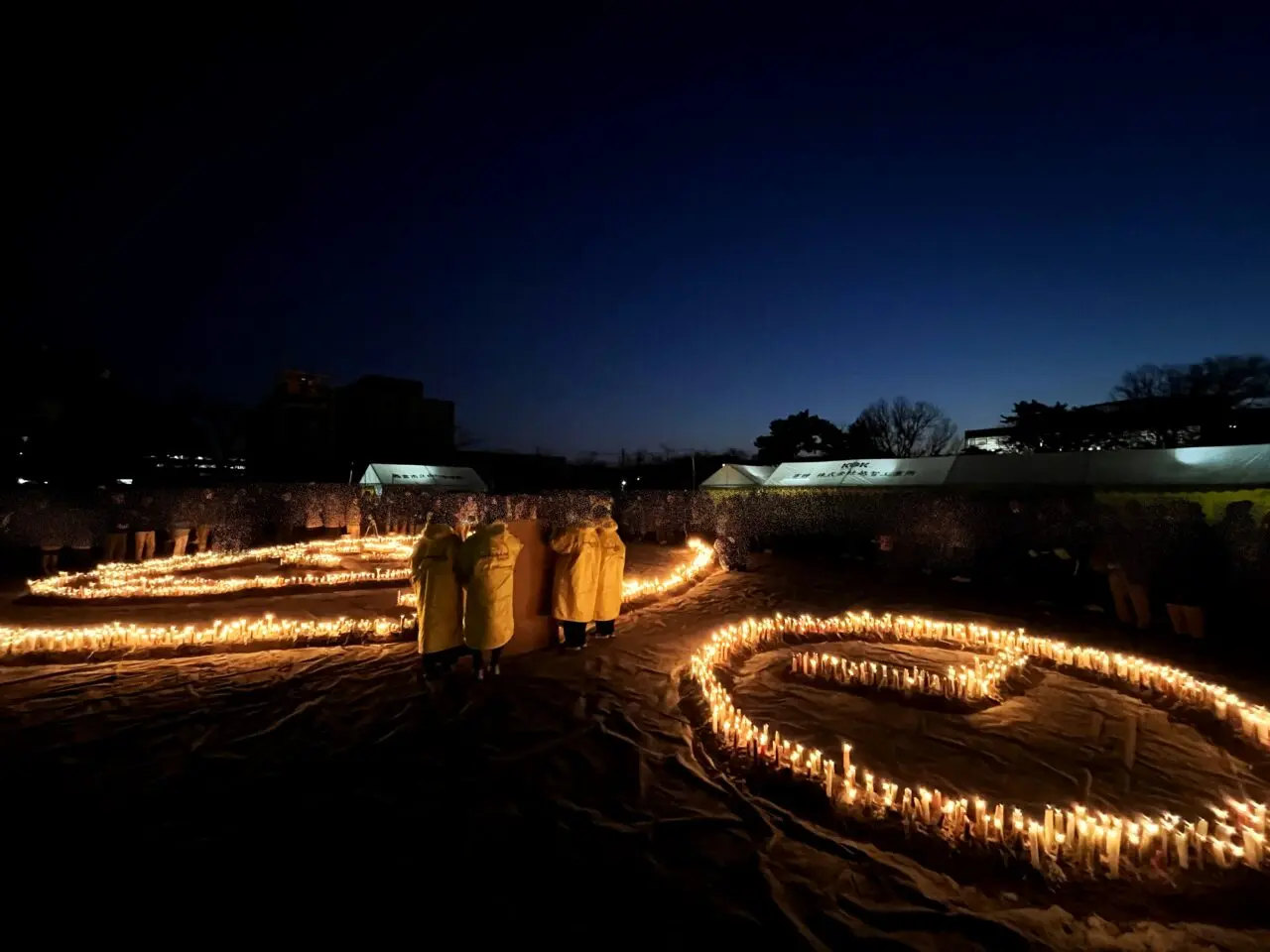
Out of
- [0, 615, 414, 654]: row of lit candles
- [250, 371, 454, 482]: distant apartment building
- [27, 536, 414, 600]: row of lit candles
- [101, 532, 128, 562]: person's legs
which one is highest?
[250, 371, 454, 482]: distant apartment building

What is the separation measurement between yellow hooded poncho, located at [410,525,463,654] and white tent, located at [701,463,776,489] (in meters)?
16.4

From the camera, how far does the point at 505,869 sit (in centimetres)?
343

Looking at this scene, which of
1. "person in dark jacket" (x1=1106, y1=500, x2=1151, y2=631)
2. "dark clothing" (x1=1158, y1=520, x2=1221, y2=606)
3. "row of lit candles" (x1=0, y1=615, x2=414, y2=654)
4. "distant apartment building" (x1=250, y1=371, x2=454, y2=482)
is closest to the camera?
"row of lit candles" (x1=0, y1=615, x2=414, y2=654)

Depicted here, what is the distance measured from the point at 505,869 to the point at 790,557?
14.2 meters

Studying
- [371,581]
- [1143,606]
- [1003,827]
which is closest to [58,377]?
[371,581]

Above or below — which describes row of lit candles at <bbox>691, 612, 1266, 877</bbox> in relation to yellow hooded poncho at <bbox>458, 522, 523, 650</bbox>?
below

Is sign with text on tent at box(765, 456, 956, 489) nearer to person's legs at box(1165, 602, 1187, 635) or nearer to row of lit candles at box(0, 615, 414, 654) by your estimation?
person's legs at box(1165, 602, 1187, 635)

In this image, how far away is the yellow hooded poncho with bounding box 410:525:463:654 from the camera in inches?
249

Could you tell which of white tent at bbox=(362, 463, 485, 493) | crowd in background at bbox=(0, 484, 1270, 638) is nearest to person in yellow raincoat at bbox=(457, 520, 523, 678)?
crowd in background at bbox=(0, 484, 1270, 638)

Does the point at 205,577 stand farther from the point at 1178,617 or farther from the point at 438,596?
the point at 1178,617

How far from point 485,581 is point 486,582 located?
1 cm

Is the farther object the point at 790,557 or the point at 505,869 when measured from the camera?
the point at 790,557

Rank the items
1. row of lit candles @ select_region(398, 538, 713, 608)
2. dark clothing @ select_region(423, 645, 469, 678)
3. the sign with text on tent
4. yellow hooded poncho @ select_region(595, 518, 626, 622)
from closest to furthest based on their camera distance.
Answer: dark clothing @ select_region(423, 645, 469, 678), yellow hooded poncho @ select_region(595, 518, 626, 622), row of lit candles @ select_region(398, 538, 713, 608), the sign with text on tent

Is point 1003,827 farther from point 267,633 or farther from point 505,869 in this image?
point 267,633
